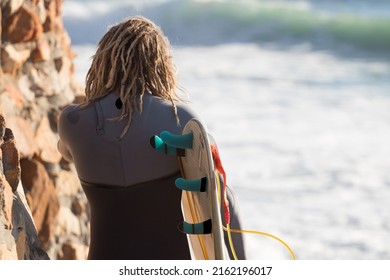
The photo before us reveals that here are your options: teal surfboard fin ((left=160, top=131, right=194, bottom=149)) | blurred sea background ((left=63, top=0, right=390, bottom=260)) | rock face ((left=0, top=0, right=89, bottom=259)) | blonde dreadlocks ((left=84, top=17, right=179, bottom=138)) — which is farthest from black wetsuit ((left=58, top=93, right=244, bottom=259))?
rock face ((left=0, top=0, right=89, bottom=259))

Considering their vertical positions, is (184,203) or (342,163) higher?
(184,203)

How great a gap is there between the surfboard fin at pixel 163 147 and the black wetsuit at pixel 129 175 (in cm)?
11

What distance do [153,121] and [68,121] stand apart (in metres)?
0.25

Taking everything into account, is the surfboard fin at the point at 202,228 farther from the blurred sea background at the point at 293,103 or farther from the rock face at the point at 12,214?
the blurred sea background at the point at 293,103

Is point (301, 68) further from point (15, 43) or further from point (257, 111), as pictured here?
point (15, 43)

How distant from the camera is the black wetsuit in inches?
93.4

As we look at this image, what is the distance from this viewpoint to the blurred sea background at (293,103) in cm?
612

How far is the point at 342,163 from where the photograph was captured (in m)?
7.63

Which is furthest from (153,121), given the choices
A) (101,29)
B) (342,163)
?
(101,29)

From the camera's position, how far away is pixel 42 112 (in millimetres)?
3658

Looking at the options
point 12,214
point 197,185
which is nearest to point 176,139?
point 197,185

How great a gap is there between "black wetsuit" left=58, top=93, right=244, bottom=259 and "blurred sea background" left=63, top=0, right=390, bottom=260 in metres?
0.60

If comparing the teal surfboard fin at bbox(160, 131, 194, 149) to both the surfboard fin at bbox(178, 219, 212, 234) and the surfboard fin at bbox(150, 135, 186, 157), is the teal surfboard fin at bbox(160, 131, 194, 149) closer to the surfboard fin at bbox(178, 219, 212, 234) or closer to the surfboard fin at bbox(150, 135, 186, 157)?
the surfboard fin at bbox(150, 135, 186, 157)

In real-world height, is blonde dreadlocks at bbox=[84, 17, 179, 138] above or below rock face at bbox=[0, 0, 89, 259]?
above
